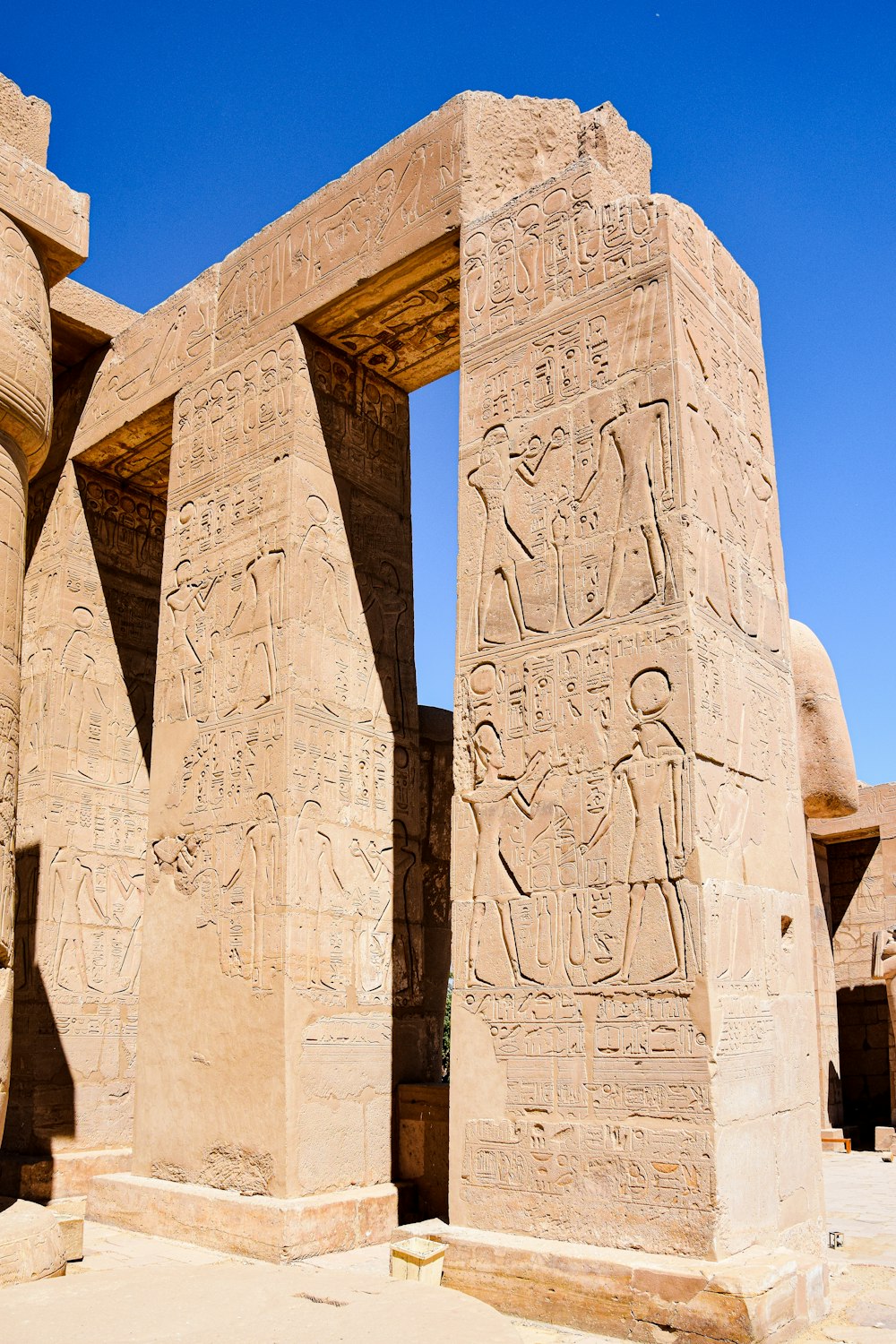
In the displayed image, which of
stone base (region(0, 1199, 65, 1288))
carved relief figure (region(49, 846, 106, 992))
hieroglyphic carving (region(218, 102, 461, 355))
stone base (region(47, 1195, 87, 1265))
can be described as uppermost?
hieroglyphic carving (region(218, 102, 461, 355))

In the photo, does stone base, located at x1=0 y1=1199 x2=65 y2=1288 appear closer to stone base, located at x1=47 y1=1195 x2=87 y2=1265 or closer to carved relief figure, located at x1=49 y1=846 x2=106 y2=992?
stone base, located at x1=47 y1=1195 x2=87 y2=1265

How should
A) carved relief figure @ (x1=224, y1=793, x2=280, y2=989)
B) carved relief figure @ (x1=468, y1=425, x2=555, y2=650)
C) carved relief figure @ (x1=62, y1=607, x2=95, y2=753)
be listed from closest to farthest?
1. carved relief figure @ (x1=468, y1=425, x2=555, y2=650)
2. carved relief figure @ (x1=224, y1=793, x2=280, y2=989)
3. carved relief figure @ (x1=62, y1=607, x2=95, y2=753)

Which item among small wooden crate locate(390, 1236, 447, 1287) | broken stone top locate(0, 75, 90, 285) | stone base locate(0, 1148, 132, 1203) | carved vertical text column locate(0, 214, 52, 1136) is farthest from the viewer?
stone base locate(0, 1148, 132, 1203)

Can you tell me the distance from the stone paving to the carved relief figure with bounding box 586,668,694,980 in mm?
1371

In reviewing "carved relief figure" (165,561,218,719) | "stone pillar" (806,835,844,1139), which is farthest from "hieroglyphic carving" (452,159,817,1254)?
"stone pillar" (806,835,844,1139)

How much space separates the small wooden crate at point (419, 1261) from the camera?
15.2 feet

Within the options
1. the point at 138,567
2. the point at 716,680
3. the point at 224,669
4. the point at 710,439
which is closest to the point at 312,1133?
the point at 224,669

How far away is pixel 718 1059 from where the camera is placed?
4.32 metres

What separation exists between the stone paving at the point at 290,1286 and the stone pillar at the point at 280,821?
0.23 m

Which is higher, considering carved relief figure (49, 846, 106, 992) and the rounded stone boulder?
the rounded stone boulder

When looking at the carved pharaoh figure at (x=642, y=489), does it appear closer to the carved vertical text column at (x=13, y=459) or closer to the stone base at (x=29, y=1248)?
the carved vertical text column at (x=13, y=459)

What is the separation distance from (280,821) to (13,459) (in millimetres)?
2152

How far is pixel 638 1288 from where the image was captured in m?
4.14

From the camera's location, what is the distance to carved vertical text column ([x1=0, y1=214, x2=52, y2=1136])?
5184 millimetres
